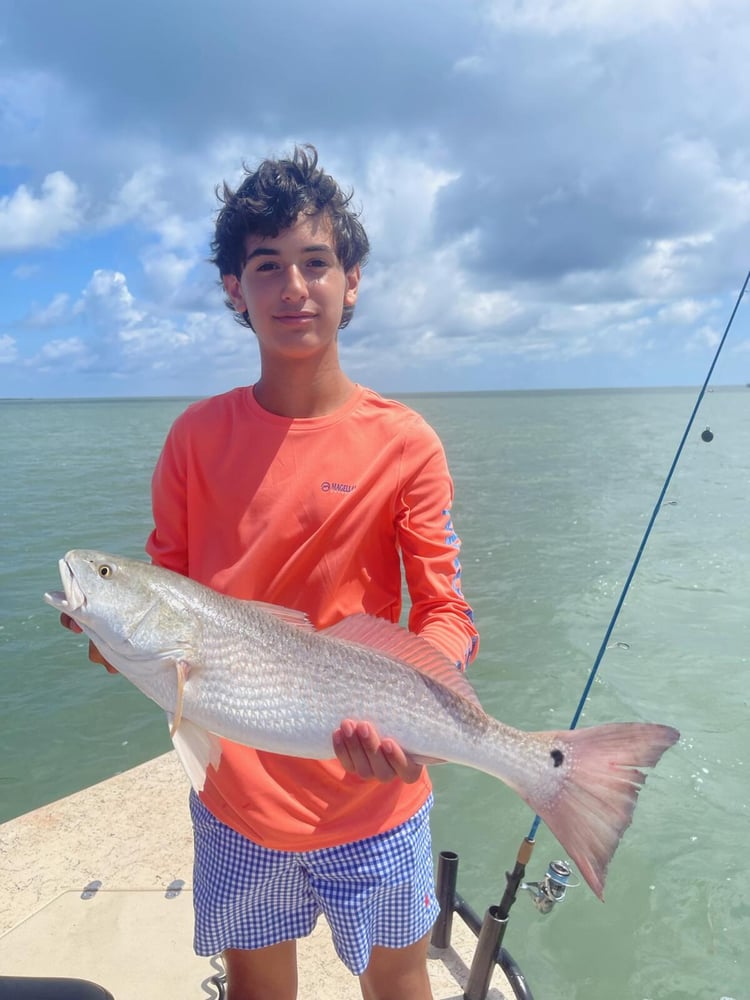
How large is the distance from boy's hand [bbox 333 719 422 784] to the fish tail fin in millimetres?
445

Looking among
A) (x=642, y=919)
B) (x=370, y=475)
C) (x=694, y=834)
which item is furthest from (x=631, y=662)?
(x=370, y=475)

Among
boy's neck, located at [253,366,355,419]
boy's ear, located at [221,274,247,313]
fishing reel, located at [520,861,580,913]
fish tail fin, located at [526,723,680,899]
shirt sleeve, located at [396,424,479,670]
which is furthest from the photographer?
fishing reel, located at [520,861,580,913]

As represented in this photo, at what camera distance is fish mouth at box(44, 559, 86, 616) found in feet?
7.59

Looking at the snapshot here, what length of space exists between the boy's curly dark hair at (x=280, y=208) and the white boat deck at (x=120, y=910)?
3.16 m

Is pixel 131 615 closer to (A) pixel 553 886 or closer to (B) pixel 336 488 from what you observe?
(B) pixel 336 488

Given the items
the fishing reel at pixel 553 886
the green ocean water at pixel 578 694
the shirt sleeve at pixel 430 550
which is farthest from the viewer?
the green ocean water at pixel 578 694

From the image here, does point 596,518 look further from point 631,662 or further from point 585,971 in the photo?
point 585,971

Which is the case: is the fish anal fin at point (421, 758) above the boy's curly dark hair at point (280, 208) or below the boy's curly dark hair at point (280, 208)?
below

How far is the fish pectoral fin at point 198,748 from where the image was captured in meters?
2.26

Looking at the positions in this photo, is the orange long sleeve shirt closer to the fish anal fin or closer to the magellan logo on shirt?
the magellan logo on shirt

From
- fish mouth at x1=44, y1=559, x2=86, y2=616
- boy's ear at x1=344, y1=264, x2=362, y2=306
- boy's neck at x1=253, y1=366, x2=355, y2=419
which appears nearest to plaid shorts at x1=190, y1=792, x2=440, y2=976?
fish mouth at x1=44, y1=559, x2=86, y2=616

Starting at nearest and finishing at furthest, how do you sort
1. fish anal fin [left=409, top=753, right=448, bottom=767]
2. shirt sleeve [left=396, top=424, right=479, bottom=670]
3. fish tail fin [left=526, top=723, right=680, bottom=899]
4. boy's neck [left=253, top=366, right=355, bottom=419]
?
fish tail fin [left=526, top=723, right=680, bottom=899]
fish anal fin [left=409, top=753, right=448, bottom=767]
shirt sleeve [left=396, top=424, right=479, bottom=670]
boy's neck [left=253, top=366, right=355, bottom=419]

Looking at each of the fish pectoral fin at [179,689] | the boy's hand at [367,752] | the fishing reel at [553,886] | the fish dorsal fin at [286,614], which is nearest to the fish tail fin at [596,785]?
the boy's hand at [367,752]

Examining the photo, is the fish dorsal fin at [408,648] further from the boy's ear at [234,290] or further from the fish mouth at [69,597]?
the boy's ear at [234,290]
